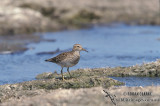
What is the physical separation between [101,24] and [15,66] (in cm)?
2759

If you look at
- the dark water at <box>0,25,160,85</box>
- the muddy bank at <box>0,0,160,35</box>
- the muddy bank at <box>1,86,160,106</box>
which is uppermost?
the muddy bank at <box>0,0,160,35</box>

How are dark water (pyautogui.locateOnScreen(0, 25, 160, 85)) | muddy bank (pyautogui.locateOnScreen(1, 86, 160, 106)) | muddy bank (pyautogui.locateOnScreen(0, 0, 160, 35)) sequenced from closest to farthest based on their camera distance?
muddy bank (pyautogui.locateOnScreen(1, 86, 160, 106)), dark water (pyautogui.locateOnScreen(0, 25, 160, 85)), muddy bank (pyautogui.locateOnScreen(0, 0, 160, 35))

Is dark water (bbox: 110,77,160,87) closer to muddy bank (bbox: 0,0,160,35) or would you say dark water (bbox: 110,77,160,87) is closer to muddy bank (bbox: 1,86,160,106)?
muddy bank (bbox: 1,86,160,106)

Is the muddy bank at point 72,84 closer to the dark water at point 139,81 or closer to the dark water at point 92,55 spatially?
the dark water at point 139,81

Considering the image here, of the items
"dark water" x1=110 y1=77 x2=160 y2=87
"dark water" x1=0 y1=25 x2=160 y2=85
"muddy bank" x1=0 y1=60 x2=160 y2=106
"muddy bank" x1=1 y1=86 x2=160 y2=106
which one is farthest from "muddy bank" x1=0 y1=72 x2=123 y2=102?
"dark water" x1=0 y1=25 x2=160 y2=85

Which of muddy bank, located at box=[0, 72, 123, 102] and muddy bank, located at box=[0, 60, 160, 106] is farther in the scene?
muddy bank, located at box=[0, 72, 123, 102]

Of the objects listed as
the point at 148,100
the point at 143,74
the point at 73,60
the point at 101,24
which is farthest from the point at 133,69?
the point at 101,24

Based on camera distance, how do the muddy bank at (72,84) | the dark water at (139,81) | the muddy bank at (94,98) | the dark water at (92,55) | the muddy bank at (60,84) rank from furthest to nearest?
the dark water at (92,55)
the dark water at (139,81)
the muddy bank at (60,84)
the muddy bank at (72,84)
the muddy bank at (94,98)

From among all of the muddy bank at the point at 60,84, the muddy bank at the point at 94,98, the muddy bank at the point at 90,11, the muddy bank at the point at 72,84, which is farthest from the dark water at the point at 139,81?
the muddy bank at the point at 90,11

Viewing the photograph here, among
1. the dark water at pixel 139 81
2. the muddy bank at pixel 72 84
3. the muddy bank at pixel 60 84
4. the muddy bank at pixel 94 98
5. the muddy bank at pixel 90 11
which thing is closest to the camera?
the muddy bank at pixel 94 98

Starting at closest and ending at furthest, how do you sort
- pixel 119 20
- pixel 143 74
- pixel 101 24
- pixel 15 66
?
pixel 143 74 < pixel 15 66 < pixel 101 24 < pixel 119 20

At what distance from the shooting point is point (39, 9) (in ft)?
163

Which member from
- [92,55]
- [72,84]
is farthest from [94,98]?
[92,55]

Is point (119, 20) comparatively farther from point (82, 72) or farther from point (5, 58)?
point (82, 72)
